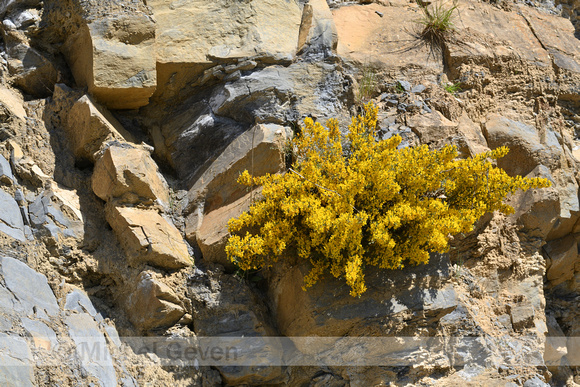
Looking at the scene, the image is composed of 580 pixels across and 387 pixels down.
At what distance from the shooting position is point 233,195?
5.62 m

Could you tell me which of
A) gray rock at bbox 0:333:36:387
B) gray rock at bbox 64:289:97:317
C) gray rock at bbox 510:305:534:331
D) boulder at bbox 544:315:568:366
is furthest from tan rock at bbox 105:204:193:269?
boulder at bbox 544:315:568:366

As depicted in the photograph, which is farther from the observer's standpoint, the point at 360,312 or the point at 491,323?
the point at 491,323

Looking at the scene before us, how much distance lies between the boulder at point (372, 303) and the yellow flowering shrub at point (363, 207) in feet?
0.41

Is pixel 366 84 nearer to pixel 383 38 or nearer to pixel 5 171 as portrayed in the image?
pixel 383 38

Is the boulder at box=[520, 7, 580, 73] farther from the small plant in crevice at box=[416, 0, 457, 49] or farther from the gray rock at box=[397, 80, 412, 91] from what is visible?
the gray rock at box=[397, 80, 412, 91]

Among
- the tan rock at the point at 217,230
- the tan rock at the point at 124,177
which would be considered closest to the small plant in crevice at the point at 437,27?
the tan rock at the point at 217,230

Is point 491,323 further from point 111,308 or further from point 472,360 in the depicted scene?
point 111,308

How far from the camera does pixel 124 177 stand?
5371 millimetres

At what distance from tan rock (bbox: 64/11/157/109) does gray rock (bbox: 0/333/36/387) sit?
7.54 feet

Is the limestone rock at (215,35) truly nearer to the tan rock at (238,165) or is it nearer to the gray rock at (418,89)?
the tan rock at (238,165)

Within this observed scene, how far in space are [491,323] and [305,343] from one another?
64.6 inches

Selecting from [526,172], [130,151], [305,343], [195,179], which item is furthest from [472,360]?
[130,151]

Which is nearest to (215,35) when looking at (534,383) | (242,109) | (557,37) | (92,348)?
(242,109)

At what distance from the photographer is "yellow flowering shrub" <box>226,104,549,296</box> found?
488 centimetres
